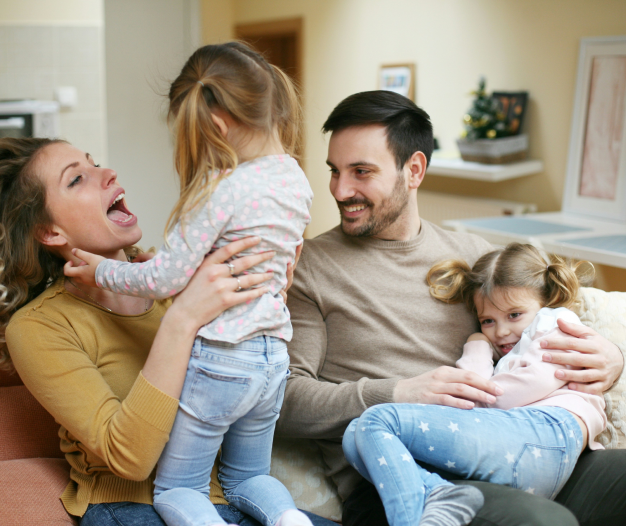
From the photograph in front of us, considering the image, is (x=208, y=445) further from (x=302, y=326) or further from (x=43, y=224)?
(x=43, y=224)

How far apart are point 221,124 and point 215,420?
22.4 inches

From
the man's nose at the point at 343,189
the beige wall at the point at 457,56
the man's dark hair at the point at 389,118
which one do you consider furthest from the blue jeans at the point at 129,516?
the beige wall at the point at 457,56

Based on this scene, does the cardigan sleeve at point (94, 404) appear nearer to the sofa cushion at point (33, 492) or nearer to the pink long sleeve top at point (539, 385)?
the sofa cushion at point (33, 492)

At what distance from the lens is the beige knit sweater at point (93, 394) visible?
1.19 meters

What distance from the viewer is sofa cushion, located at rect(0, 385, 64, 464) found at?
1.49m

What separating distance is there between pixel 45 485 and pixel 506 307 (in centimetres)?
115

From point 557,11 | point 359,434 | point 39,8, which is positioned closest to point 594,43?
point 557,11

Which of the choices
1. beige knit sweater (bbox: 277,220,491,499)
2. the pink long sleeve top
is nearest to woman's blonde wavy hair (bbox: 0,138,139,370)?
beige knit sweater (bbox: 277,220,491,499)

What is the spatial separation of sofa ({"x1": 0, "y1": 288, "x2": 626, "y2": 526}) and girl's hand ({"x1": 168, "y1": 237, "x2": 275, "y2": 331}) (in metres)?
0.50

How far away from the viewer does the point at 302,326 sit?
1644 millimetres

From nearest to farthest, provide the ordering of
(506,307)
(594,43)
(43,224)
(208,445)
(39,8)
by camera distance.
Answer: (208,445), (43,224), (506,307), (594,43), (39,8)

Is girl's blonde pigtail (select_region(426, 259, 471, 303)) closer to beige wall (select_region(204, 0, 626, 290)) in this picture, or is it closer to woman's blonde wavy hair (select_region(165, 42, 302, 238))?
woman's blonde wavy hair (select_region(165, 42, 302, 238))

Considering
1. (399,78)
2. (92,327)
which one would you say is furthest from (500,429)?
(399,78)

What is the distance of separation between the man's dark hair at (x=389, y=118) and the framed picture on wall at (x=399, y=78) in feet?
9.66
